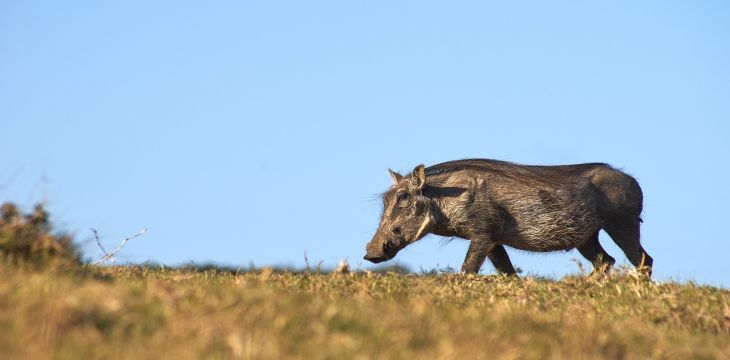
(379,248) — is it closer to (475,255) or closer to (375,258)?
(375,258)

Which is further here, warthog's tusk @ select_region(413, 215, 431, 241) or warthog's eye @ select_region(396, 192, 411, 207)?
warthog's eye @ select_region(396, 192, 411, 207)

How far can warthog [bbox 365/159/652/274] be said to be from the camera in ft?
41.3

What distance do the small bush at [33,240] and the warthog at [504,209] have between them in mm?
5845

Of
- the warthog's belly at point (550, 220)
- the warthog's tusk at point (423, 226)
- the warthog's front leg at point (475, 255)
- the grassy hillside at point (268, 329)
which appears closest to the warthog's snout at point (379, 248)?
the warthog's tusk at point (423, 226)

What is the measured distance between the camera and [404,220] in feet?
41.8

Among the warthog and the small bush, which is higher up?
the warthog

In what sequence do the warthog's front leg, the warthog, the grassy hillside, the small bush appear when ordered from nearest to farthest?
the grassy hillside, the small bush, the warthog's front leg, the warthog

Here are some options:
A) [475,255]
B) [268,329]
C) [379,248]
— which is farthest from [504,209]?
[268,329]

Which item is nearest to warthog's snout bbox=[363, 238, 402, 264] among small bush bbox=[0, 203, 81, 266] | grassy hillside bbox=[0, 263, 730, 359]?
grassy hillside bbox=[0, 263, 730, 359]

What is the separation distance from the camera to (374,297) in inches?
305

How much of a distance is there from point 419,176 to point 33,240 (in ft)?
20.6

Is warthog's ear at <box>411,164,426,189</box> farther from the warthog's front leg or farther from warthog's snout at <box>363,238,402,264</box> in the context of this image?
the warthog's front leg

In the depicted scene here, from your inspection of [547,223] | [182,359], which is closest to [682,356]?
[182,359]

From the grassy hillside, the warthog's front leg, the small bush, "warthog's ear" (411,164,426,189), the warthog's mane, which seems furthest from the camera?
the warthog's mane
